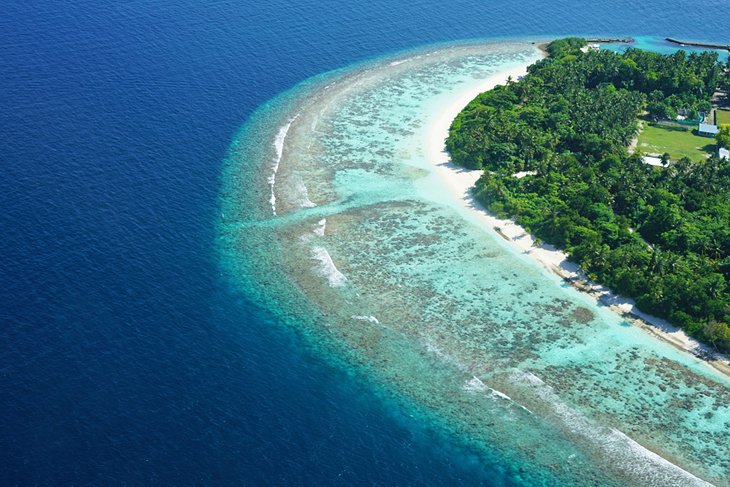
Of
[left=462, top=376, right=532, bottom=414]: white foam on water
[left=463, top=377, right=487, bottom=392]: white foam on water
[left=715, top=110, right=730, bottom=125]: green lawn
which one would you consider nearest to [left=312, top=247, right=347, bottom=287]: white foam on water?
[left=463, top=377, right=487, bottom=392]: white foam on water

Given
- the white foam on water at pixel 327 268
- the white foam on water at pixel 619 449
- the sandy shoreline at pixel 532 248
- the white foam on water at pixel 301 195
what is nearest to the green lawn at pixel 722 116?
the sandy shoreline at pixel 532 248

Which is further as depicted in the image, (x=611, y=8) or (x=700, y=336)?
(x=611, y=8)

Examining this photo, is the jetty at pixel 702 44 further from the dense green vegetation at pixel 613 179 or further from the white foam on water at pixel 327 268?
the white foam on water at pixel 327 268

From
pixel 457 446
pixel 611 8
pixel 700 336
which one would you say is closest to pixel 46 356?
pixel 457 446

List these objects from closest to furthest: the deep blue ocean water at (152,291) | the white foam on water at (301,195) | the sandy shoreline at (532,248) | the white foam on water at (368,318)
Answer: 1. the deep blue ocean water at (152,291)
2. the sandy shoreline at (532,248)
3. the white foam on water at (368,318)
4. the white foam on water at (301,195)

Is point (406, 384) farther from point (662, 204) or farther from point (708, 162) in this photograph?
point (708, 162)

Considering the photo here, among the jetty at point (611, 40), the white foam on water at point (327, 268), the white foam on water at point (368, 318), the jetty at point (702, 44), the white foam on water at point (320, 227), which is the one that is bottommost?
the white foam on water at point (368, 318)

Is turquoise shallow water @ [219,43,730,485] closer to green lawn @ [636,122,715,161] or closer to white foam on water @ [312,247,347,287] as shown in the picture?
white foam on water @ [312,247,347,287]
